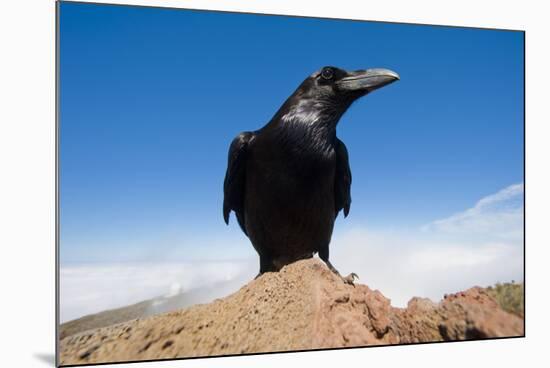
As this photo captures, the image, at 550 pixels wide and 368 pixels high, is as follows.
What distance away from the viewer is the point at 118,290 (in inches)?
201

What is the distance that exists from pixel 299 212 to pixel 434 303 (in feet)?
4.59

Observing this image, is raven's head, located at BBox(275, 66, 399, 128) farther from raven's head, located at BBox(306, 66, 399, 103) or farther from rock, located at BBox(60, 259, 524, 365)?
rock, located at BBox(60, 259, 524, 365)

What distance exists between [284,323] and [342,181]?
1567 mm

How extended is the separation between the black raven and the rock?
48 centimetres

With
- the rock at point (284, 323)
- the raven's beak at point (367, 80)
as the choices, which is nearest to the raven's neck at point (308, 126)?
the raven's beak at point (367, 80)

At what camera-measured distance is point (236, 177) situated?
5.66 m

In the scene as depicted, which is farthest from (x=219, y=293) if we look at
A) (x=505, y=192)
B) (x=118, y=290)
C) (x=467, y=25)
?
(x=467, y=25)

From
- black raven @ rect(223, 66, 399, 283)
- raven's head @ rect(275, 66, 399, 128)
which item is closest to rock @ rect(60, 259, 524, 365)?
black raven @ rect(223, 66, 399, 283)

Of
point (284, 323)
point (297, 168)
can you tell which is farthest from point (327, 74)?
point (284, 323)

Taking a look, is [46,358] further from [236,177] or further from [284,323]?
[236,177]

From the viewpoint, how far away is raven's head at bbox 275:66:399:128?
5.40 m

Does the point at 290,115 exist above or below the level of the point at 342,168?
above

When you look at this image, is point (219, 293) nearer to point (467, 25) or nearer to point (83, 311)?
point (83, 311)

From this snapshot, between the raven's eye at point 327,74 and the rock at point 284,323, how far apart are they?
1670 mm
